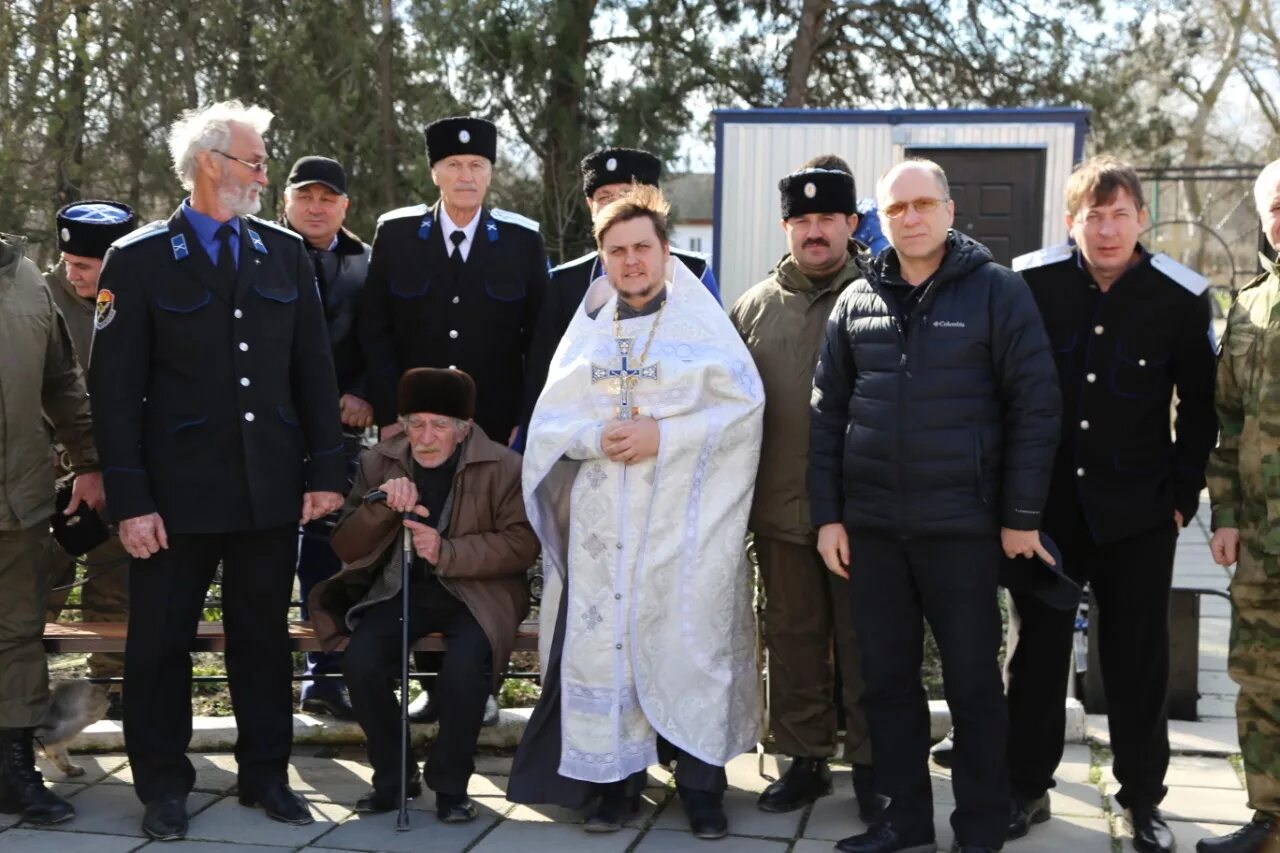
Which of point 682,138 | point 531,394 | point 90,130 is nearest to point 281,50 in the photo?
point 90,130

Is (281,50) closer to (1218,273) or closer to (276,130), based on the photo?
(276,130)

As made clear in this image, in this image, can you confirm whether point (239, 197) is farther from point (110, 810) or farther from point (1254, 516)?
point (1254, 516)

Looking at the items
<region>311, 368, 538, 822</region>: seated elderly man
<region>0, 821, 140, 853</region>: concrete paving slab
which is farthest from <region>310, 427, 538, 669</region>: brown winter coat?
<region>0, 821, 140, 853</region>: concrete paving slab

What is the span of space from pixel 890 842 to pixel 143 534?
221 centimetres

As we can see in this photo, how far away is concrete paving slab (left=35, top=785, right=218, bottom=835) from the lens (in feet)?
13.5

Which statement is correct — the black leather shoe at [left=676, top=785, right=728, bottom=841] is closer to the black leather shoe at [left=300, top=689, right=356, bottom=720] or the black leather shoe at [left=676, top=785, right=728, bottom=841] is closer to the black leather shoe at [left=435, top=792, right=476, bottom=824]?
the black leather shoe at [left=435, top=792, right=476, bottom=824]

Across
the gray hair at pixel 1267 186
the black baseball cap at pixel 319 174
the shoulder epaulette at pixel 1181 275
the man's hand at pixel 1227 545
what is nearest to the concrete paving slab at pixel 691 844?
the man's hand at pixel 1227 545

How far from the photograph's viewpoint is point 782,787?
4.29 metres

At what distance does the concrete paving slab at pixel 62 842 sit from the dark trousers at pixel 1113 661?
8.26 feet

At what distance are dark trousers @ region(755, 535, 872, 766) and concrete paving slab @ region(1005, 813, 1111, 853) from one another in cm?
56

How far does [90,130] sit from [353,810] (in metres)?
6.51

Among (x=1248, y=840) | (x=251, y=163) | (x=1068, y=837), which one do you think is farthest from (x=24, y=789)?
(x=1248, y=840)

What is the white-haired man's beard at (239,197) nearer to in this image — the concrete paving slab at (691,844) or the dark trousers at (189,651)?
the dark trousers at (189,651)

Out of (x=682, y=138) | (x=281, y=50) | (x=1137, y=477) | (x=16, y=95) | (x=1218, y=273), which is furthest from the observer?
(x=1218, y=273)
